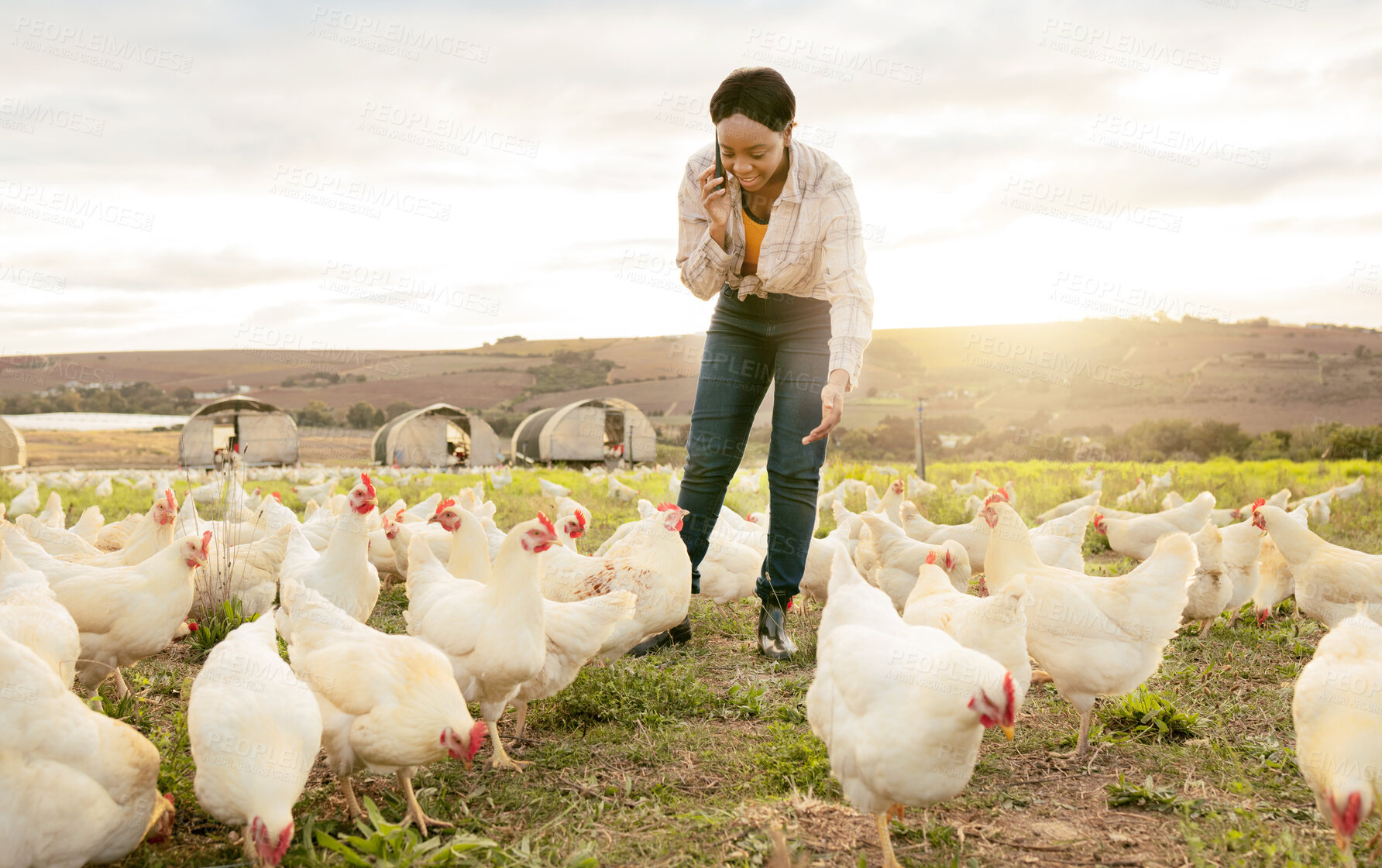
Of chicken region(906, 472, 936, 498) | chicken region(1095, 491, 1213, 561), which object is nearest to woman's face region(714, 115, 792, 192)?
chicken region(1095, 491, 1213, 561)

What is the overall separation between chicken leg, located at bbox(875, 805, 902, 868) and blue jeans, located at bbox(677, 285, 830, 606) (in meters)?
1.81

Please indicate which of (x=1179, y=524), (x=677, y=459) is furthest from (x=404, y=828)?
(x=677, y=459)

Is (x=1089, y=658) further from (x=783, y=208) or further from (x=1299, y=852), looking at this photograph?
(x=783, y=208)

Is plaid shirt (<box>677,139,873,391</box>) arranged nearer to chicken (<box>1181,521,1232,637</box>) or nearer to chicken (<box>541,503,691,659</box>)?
chicken (<box>541,503,691,659</box>)

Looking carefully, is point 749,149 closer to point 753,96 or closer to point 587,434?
point 753,96

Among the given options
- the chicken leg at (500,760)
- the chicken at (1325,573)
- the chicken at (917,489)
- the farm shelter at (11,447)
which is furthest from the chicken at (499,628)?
the farm shelter at (11,447)

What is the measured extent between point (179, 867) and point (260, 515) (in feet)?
15.1

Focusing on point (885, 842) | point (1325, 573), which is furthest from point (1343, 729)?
point (1325, 573)

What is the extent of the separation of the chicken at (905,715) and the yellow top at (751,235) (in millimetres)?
2082

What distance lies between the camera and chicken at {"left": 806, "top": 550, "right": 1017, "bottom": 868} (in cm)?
222

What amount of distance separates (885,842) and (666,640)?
2.40 metres

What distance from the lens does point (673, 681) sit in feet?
11.7

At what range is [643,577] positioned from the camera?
4109 millimetres

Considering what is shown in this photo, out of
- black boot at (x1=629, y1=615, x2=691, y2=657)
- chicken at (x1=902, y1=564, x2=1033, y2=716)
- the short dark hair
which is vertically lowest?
black boot at (x1=629, y1=615, x2=691, y2=657)
